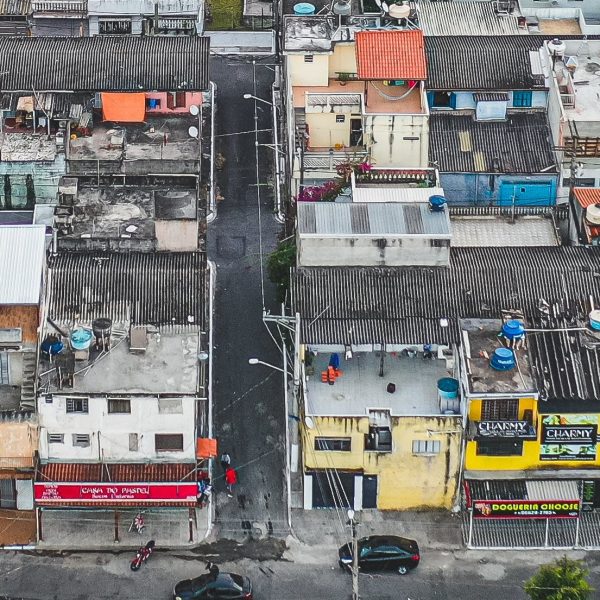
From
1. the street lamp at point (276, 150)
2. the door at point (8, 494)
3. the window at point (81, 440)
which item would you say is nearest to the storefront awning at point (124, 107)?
the street lamp at point (276, 150)

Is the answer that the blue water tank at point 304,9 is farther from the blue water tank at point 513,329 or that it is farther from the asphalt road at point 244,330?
the blue water tank at point 513,329

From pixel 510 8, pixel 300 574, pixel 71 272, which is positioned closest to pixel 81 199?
pixel 71 272

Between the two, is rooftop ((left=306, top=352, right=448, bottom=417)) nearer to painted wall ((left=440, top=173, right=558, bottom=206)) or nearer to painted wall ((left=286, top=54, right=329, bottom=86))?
painted wall ((left=440, top=173, right=558, bottom=206))

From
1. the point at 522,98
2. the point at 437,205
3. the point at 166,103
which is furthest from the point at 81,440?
the point at 522,98

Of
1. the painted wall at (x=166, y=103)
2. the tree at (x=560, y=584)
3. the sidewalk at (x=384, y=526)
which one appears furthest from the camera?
the painted wall at (x=166, y=103)

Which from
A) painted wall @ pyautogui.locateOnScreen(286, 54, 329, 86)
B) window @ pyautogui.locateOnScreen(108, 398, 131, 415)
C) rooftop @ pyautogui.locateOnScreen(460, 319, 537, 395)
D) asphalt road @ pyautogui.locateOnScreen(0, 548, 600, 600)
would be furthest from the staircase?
painted wall @ pyautogui.locateOnScreen(286, 54, 329, 86)

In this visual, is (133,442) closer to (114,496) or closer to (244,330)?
(114,496)
